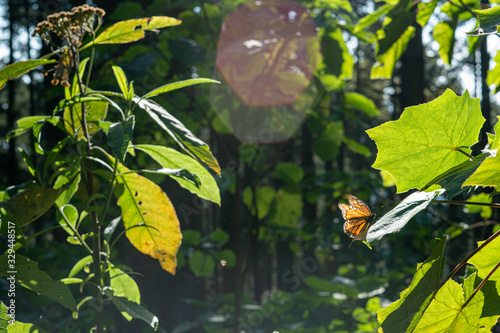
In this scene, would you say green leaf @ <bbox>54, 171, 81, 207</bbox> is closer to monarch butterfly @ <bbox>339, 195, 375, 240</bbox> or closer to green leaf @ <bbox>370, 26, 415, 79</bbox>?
monarch butterfly @ <bbox>339, 195, 375, 240</bbox>

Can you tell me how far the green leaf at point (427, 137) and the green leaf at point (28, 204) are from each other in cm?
70

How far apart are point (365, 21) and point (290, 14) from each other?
965 millimetres

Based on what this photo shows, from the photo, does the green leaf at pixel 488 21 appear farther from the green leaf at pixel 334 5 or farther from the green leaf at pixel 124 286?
the green leaf at pixel 334 5

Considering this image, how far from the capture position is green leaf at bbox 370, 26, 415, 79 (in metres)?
1.85

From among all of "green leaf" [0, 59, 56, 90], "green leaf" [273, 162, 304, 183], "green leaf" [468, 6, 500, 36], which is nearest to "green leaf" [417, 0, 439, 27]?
"green leaf" [468, 6, 500, 36]

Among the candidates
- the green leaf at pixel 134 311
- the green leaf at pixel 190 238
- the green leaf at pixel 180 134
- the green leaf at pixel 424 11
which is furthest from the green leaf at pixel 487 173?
the green leaf at pixel 190 238

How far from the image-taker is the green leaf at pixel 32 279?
853 millimetres

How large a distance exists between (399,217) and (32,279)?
713 mm

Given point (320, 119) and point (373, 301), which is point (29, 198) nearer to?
point (320, 119)

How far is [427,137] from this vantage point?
69cm

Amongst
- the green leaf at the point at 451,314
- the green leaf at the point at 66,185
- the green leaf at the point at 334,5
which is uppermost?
the green leaf at the point at 334,5

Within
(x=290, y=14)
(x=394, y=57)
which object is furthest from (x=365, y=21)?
(x=290, y=14)

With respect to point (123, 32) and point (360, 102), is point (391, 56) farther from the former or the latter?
point (123, 32)

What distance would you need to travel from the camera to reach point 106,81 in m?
2.25
